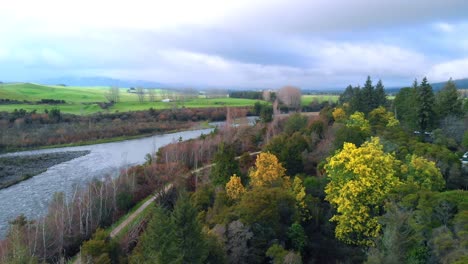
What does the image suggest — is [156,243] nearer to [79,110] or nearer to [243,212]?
[243,212]

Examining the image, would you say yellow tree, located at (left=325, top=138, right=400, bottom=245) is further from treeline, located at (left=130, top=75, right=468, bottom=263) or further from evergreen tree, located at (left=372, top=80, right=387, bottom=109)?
evergreen tree, located at (left=372, top=80, right=387, bottom=109)

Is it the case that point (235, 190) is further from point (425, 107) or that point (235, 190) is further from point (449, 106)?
point (449, 106)

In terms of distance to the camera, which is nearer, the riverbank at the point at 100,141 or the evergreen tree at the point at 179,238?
the evergreen tree at the point at 179,238

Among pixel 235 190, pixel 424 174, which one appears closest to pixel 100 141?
pixel 235 190

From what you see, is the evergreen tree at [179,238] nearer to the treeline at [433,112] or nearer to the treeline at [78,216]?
the treeline at [78,216]

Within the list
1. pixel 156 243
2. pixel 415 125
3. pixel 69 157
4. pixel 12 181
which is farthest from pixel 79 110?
pixel 156 243

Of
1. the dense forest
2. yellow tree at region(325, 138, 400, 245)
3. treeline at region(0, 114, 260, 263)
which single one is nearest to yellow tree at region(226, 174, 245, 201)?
the dense forest

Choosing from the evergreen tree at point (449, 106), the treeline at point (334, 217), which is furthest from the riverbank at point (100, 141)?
the evergreen tree at point (449, 106)
